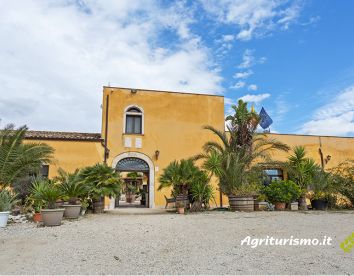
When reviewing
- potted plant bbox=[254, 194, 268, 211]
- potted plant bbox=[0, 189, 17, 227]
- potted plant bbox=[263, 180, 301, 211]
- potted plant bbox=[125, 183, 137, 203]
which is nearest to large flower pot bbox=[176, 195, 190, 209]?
potted plant bbox=[254, 194, 268, 211]

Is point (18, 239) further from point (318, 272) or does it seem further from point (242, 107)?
point (242, 107)

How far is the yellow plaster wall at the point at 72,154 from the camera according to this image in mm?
14805

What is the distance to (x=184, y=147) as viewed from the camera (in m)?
18.4

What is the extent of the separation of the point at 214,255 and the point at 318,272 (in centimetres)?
143

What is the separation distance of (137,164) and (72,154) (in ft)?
12.7

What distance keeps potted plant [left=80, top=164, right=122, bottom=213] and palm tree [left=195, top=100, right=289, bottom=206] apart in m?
3.66

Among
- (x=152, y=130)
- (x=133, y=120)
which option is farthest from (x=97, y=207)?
(x=133, y=120)

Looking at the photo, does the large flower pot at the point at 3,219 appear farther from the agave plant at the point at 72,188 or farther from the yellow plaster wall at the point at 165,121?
the yellow plaster wall at the point at 165,121

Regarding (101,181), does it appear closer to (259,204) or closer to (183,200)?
(183,200)

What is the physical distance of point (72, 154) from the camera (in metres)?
15.1

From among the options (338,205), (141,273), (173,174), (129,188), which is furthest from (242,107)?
(129,188)

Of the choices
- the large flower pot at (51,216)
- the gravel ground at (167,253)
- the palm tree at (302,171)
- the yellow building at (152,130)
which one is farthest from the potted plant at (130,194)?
the gravel ground at (167,253)

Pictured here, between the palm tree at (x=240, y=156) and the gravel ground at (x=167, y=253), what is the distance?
5157 mm

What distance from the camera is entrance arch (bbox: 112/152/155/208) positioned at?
17.1 meters
